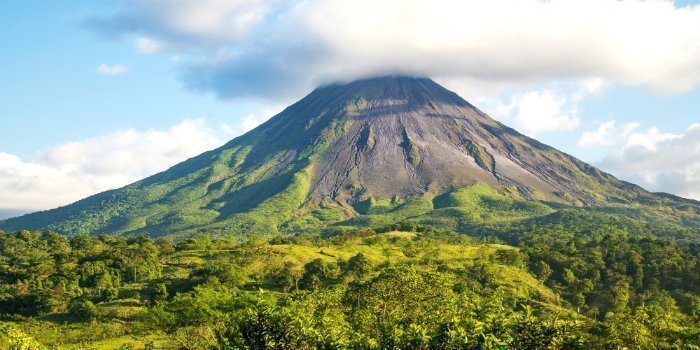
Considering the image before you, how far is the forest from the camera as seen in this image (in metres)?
31.6

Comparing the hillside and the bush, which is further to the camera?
the bush

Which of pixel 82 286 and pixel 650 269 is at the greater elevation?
pixel 82 286

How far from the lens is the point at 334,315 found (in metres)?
47.0

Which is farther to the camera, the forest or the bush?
the bush

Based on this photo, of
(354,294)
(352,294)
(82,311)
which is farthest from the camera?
(82,311)

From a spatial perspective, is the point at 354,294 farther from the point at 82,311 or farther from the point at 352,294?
the point at 82,311

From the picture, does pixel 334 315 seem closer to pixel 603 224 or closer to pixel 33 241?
pixel 33 241

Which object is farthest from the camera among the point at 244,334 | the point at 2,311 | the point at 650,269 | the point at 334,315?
the point at 650,269

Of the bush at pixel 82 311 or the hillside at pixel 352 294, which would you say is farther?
the bush at pixel 82 311

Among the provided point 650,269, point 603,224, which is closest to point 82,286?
point 650,269

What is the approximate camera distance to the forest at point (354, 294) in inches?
1244

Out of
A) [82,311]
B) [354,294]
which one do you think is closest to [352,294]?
[354,294]

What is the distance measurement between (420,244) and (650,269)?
4347 cm

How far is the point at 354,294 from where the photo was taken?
51.8 metres
